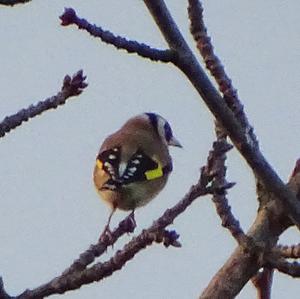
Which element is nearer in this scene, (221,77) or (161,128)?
(221,77)

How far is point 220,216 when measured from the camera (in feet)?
12.8

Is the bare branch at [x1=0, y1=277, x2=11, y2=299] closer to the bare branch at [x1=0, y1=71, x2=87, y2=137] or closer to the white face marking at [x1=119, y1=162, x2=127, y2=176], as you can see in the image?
the bare branch at [x1=0, y1=71, x2=87, y2=137]

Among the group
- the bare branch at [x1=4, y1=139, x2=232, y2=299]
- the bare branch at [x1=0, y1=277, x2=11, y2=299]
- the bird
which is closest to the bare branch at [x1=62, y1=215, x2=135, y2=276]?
the bare branch at [x1=4, y1=139, x2=232, y2=299]

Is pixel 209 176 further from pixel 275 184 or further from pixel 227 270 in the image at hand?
pixel 227 270

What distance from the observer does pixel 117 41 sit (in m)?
3.01

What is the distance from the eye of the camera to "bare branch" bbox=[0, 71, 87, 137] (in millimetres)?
3021

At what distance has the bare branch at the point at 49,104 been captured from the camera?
9.91 ft

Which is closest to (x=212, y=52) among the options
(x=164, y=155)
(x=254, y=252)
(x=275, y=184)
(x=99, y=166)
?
(x=275, y=184)

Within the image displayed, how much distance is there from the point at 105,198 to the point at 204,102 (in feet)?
14.6

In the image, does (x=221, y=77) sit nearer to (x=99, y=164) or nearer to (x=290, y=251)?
(x=290, y=251)

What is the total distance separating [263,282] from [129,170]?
136 inches

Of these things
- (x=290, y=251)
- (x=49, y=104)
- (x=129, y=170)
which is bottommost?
(x=290, y=251)

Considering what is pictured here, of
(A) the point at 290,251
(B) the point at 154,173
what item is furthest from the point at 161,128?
(A) the point at 290,251

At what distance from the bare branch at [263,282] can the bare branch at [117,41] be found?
108cm
